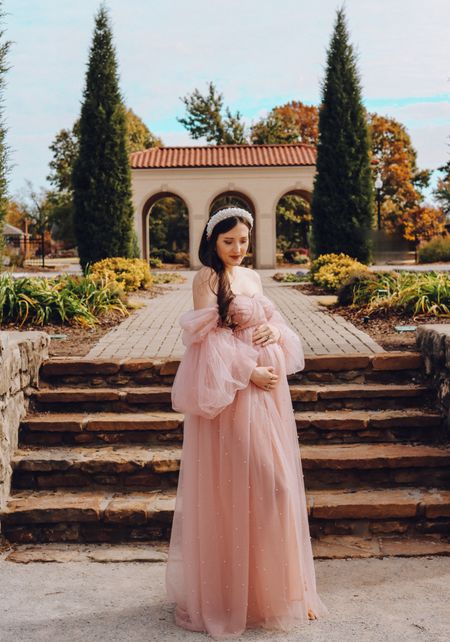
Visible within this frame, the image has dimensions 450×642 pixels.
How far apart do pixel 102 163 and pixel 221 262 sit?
51.4 ft

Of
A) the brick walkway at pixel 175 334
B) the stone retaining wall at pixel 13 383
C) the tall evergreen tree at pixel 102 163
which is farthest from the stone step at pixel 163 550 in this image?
the tall evergreen tree at pixel 102 163

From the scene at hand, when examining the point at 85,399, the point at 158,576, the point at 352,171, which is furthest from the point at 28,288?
the point at 352,171

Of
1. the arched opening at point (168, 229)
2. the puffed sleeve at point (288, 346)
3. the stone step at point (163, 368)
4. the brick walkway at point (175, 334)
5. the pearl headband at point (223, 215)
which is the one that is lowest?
the stone step at point (163, 368)

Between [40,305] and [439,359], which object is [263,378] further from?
[40,305]

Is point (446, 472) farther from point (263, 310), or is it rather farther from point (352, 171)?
point (352, 171)

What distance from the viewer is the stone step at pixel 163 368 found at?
19.9 feet

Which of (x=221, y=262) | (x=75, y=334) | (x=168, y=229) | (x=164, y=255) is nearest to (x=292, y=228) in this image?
(x=168, y=229)

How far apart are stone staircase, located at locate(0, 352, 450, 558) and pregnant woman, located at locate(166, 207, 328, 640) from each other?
3.47 ft

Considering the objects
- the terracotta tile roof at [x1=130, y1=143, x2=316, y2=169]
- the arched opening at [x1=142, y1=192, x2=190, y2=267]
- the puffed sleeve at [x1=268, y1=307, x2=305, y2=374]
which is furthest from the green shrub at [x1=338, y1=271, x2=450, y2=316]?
the arched opening at [x1=142, y1=192, x2=190, y2=267]

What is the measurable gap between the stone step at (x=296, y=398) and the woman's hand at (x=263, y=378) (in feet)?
7.28

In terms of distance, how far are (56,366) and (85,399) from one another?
1.64 ft

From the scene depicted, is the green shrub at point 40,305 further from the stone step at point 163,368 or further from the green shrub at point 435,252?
the green shrub at point 435,252

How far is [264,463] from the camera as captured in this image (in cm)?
343

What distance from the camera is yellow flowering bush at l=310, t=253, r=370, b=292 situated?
1429 centimetres
